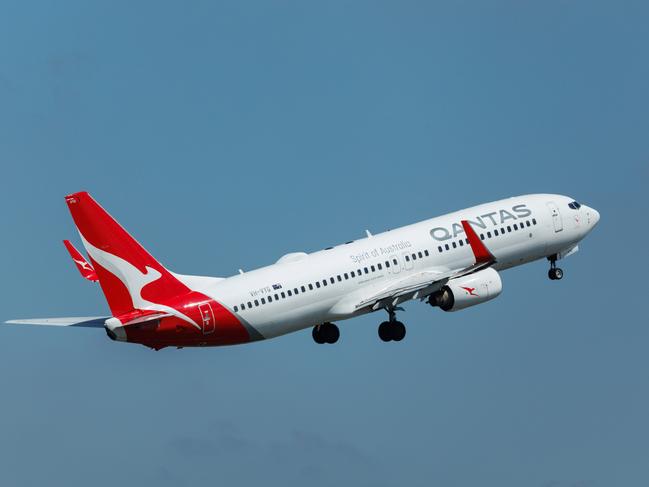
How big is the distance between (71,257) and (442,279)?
85.6ft

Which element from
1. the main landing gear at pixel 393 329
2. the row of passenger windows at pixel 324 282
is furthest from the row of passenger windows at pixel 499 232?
the main landing gear at pixel 393 329

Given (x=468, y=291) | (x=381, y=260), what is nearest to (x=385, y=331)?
(x=381, y=260)

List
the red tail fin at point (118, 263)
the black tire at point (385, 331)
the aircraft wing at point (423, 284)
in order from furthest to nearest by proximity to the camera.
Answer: the black tire at point (385, 331), the aircraft wing at point (423, 284), the red tail fin at point (118, 263)

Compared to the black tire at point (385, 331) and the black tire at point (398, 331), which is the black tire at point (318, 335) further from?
the black tire at point (398, 331)

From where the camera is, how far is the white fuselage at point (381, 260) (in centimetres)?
8750

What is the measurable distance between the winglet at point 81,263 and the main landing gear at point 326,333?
52.9 ft

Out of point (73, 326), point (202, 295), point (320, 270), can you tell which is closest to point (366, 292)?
point (320, 270)

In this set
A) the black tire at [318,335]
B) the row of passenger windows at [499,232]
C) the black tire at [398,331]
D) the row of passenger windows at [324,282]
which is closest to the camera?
the row of passenger windows at [324,282]

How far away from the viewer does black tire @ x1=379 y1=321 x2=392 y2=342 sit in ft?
305

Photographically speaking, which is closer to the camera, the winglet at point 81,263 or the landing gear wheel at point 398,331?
the landing gear wheel at point 398,331

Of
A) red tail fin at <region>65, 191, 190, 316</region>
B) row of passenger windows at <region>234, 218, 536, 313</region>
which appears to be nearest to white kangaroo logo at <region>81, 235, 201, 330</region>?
red tail fin at <region>65, 191, 190, 316</region>

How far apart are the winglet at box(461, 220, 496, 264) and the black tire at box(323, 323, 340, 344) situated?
9.46 metres

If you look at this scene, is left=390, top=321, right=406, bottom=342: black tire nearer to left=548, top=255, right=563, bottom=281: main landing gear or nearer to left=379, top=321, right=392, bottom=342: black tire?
left=379, top=321, right=392, bottom=342: black tire

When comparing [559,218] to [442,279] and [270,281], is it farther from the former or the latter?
[270,281]
